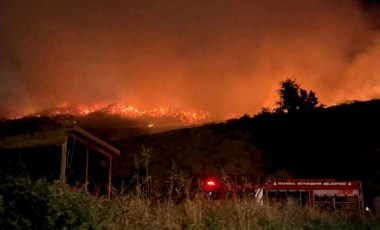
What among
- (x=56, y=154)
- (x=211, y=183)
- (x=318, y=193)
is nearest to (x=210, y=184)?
(x=211, y=183)

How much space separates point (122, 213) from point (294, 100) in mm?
52930

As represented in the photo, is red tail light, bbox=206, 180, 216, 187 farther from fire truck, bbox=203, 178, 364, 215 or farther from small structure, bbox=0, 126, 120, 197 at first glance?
small structure, bbox=0, 126, 120, 197

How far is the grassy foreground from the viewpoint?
6316 mm

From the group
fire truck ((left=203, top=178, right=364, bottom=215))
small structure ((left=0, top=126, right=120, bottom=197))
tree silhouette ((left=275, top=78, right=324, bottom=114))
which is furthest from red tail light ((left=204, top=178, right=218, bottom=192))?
tree silhouette ((left=275, top=78, right=324, bottom=114))

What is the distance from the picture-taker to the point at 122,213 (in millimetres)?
8523

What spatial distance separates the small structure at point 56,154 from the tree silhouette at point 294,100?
3914cm

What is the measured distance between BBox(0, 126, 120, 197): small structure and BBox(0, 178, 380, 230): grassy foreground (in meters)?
4.58

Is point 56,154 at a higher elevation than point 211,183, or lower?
higher

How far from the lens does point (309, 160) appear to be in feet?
119

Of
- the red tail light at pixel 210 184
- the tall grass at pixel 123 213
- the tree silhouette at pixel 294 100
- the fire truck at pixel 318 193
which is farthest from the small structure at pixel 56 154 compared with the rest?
the tree silhouette at pixel 294 100

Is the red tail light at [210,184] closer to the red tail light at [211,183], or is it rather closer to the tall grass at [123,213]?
the red tail light at [211,183]

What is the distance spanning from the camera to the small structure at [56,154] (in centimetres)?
1612

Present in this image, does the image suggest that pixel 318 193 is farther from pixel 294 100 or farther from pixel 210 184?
pixel 294 100

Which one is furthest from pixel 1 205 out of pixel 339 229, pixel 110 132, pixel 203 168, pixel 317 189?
pixel 110 132
